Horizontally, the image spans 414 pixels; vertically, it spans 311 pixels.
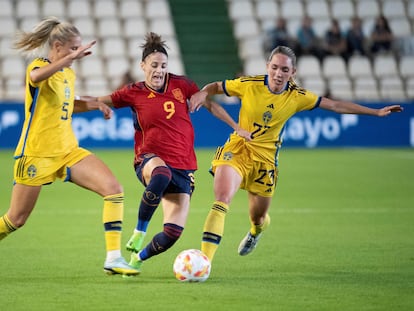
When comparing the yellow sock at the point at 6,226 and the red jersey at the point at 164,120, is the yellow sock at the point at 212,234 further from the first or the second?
the yellow sock at the point at 6,226

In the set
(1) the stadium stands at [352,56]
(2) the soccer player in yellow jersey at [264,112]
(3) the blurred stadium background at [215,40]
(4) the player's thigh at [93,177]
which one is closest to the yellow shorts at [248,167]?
(2) the soccer player in yellow jersey at [264,112]

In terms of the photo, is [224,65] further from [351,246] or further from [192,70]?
[351,246]

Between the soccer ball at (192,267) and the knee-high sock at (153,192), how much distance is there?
0.47 meters

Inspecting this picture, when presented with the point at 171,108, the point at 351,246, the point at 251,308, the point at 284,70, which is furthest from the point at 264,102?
the point at 251,308

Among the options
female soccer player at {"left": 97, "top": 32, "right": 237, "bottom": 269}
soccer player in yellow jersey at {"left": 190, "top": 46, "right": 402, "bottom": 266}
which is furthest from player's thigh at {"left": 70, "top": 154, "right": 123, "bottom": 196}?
soccer player in yellow jersey at {"left": 190, "top": 46, "right": 402, "bottom": 266}

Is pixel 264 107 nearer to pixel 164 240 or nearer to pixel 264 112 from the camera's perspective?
pixel 264 112

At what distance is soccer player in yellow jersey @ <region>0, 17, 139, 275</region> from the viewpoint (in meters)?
6.77

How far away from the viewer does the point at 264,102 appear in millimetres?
7762

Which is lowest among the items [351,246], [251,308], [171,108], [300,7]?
[251,308]

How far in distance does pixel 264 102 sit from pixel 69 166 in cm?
188

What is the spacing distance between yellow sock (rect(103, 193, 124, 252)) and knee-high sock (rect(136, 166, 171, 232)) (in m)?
0.17

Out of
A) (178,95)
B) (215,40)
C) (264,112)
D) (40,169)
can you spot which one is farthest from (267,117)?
(215,40)

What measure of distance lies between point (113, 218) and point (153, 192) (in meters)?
0.39

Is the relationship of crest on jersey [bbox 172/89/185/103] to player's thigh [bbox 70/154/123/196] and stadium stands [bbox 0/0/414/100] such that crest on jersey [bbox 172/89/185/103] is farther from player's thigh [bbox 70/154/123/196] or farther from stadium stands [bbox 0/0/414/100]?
stadium stands [bbox 0/0/414/100]
